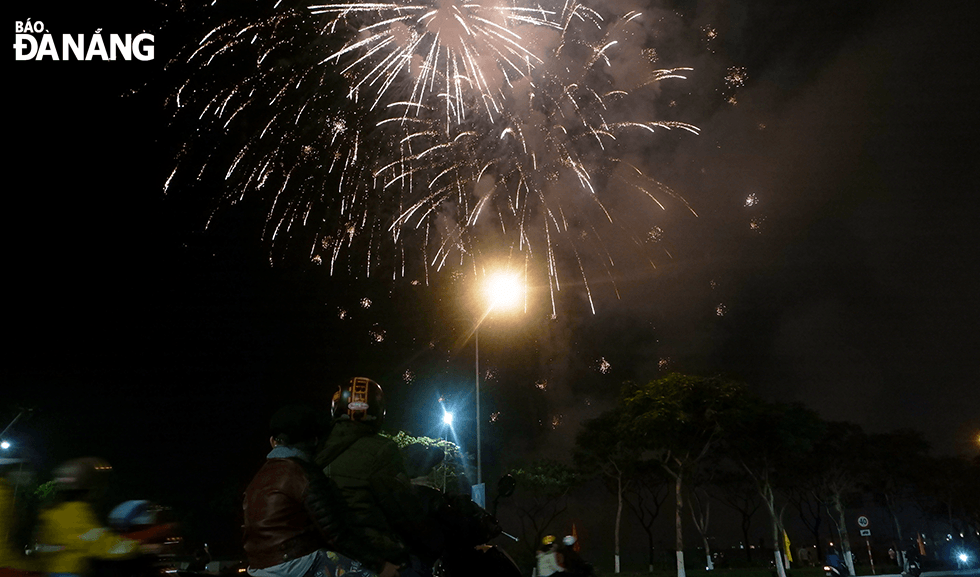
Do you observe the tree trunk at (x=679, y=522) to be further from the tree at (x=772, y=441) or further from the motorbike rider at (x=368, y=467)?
the motorbike rider at (x=368, y=467)

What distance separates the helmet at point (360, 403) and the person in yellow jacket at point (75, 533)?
5.18ft

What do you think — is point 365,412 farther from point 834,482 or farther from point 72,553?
point 834,482

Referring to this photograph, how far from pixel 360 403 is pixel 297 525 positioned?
0.74 meters

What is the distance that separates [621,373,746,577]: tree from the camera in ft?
95.2

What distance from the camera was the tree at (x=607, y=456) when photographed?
123 ft

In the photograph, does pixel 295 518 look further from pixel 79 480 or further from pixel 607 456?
pixel 607 456

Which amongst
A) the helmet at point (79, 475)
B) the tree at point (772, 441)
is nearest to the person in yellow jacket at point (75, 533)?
the helmet at point (79, 475)

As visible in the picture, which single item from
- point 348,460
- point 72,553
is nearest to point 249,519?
point 348,460

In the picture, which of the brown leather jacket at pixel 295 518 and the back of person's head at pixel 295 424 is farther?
the back of person's head at pixel 295 424

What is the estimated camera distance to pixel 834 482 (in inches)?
1389

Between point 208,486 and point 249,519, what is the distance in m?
43.0

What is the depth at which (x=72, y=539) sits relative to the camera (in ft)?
12.8

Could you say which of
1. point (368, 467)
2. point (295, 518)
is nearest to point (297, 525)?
point (295, 518)

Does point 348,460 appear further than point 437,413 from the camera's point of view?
No
